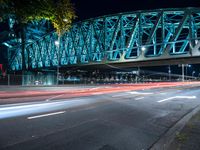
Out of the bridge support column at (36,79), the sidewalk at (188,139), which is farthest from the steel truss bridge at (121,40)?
the sidewalk at (188,139)

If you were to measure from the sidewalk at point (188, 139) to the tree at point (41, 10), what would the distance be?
5340mm

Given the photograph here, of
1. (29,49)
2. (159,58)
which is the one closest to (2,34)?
(29,49)

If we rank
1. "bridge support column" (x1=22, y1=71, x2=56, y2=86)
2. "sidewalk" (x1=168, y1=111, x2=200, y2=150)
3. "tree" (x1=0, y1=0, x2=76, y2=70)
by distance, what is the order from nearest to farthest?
"sidewalk" (x1=168, y1=111, x2=200, y2=150)
"tree" (x1=0, y1=0, x2=76, y2=70)
"bridge support column" (x1=22, y1=71, x2=56, y2=86)

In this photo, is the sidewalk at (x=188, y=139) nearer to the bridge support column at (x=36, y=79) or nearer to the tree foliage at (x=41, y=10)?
the tree foliage at (x=41, y=10)

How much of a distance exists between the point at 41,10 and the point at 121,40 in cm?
5852

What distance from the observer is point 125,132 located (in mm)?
9070

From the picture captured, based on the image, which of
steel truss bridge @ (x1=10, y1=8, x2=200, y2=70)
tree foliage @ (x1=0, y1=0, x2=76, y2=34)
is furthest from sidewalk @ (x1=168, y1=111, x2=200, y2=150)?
steel truss bridge @ (x1=10, y1=8, x2=200, y2=70)

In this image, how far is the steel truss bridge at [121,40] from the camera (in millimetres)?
51234

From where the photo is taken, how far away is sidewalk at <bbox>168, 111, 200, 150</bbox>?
6689 mm

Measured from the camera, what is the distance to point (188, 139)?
24.5ft

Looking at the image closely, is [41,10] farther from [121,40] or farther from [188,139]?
[121,40]

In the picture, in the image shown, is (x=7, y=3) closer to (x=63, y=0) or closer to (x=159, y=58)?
(x=63, y=0)

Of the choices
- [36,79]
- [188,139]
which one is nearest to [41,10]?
[188,139]

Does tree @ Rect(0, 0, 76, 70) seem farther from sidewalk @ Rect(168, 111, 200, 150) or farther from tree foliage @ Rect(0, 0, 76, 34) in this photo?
sidewalk @ Rect(168, 111, 200, 150)
